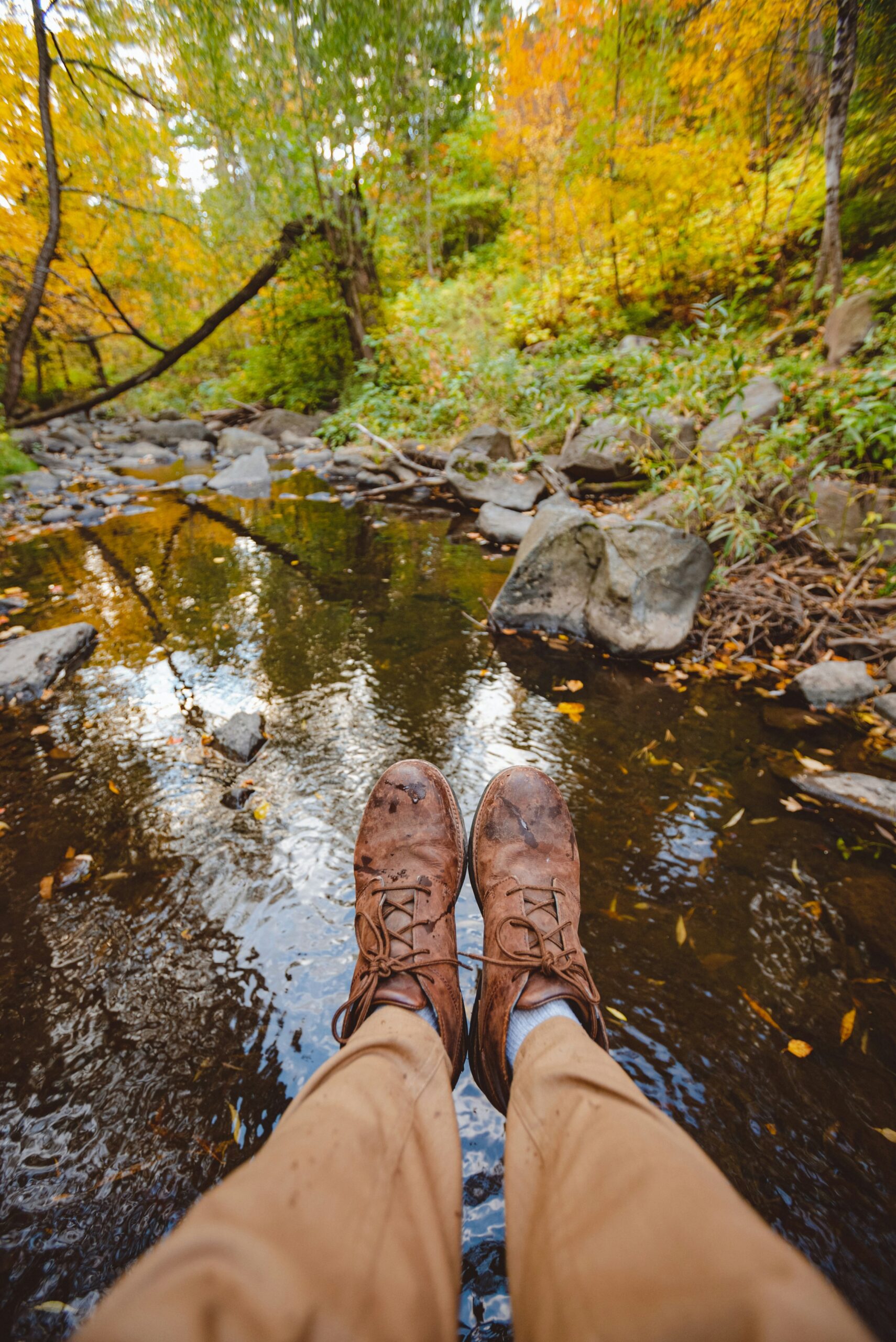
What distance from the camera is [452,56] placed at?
10469 millimetres

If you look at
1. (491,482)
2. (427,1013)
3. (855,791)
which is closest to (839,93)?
(491,482)

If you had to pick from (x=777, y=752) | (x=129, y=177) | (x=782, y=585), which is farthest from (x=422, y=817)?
(x=129, y=177)

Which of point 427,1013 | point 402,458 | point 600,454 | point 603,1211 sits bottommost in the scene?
point 427,1013

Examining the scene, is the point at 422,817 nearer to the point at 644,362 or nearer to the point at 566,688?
the point at 566,688

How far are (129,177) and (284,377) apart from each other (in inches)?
196

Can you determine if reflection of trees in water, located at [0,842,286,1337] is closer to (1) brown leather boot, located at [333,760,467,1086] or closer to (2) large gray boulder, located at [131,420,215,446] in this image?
(1) brown leather boot, located at [333,760,467,1086]

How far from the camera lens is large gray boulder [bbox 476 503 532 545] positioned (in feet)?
17.3

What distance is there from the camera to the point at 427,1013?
140 cm

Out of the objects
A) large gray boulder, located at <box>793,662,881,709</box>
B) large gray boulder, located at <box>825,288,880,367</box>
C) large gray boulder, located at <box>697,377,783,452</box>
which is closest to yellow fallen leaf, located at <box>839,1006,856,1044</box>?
→ large gray boulder, located at <box>793,662,881,709</box>

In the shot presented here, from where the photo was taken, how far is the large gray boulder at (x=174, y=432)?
12500 millimetres

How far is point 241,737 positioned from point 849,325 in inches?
229

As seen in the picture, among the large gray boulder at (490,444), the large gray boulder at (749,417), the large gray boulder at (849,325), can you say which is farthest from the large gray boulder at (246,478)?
the large gray boulder at (849,325)

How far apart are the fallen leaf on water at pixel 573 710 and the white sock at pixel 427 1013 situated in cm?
166

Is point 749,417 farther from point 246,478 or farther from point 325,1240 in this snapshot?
point 246,478
